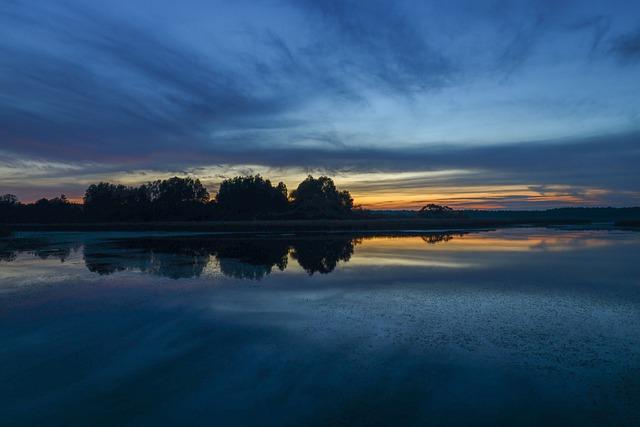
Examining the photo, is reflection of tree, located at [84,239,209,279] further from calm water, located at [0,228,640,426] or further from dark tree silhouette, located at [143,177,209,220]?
dark tree silhouette, located at [143,177,209,220]

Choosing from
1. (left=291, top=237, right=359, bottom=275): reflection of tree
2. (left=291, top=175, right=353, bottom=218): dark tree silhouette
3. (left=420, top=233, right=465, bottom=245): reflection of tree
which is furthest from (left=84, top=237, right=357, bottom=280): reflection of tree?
(left=291, top=175, right=353, bottom=218): dark tree silhouette

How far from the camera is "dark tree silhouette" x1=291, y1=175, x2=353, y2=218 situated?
117900 mm

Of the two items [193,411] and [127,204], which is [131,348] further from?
[127,204]

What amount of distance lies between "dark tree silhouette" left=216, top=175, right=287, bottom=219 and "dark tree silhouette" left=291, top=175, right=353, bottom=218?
16.9ft

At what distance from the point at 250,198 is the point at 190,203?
16.2 metres

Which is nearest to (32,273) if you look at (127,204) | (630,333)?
(630,333)

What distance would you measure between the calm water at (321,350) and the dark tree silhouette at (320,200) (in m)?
96.9

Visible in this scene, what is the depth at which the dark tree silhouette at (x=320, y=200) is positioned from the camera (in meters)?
118

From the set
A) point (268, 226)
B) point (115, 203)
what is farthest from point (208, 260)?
point (115, 203)

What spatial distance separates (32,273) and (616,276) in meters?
28.3

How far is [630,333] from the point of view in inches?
450

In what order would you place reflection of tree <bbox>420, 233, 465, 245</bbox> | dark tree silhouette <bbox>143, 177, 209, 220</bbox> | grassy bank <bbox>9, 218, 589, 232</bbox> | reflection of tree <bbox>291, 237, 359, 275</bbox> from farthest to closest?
dark tree silhouette <bbox>143, 177, 209, 220</bbox> → grassy bank <bbox>9, 218, 589, 232</bbox> → reflection of tree <bbox>420, 233, 465, 245</bbox> → reflection of tree <bbox>291, 237, 359, 275</bbox>

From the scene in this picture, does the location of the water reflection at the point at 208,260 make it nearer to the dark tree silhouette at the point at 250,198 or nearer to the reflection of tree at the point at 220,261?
the reflection of tree at the point at 220,261

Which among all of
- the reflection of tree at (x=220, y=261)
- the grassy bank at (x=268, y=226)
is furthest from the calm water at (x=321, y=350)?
the grassy bank at (x=268, y=226)
